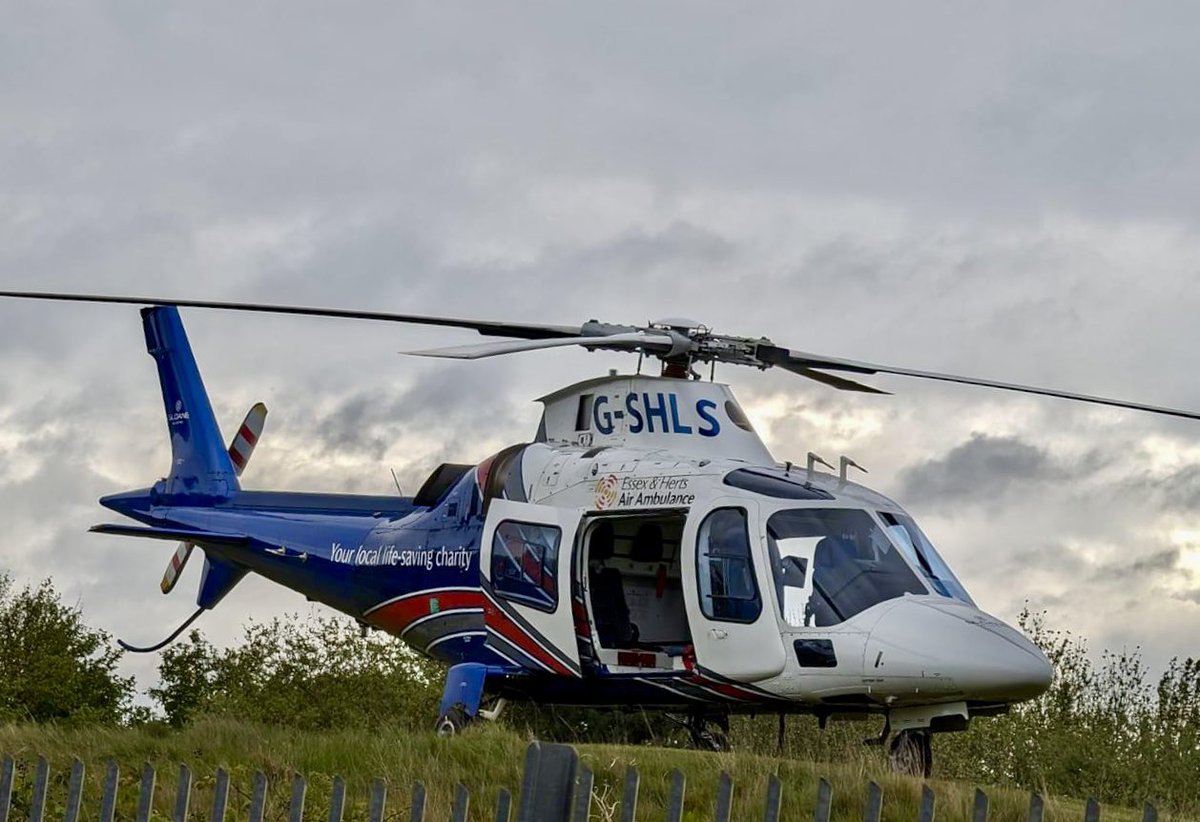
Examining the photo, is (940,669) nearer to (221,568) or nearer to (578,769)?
(578,769)

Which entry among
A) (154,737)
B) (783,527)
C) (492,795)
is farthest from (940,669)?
(154,737)

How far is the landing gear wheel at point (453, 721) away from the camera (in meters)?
14.3

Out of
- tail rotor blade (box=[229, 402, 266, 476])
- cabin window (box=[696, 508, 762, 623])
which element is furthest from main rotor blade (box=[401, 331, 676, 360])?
tail rotor blade (box=[229, 402, 266, 476])

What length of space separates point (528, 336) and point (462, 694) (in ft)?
10.7

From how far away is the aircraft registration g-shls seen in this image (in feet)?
41.8

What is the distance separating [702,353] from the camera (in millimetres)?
15484

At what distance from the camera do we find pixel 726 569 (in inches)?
522

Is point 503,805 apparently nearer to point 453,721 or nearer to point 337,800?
point 337,800

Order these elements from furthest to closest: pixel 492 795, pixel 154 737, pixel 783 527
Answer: pixel 154 737 → pixel 783 527 → pixel 492 795

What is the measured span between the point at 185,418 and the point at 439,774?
11.3m

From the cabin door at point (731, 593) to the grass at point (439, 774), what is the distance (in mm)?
1217

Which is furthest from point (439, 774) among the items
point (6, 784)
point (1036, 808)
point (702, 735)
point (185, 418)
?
point (185, 418)

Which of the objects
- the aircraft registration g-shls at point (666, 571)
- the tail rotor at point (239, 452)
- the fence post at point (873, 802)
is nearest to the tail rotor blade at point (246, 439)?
the tail rotor at point (239, 452)

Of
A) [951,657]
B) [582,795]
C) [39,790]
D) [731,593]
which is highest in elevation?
[731,593]
